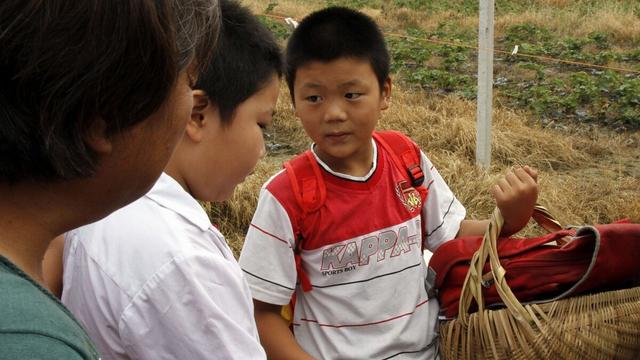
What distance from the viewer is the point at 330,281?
193 cm

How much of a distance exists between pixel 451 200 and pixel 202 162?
983 mm

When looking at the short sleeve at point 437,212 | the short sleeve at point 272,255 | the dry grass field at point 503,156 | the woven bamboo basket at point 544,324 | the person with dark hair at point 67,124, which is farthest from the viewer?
the dry grass field at point 503,156

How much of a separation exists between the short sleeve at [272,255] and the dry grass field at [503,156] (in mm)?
2101

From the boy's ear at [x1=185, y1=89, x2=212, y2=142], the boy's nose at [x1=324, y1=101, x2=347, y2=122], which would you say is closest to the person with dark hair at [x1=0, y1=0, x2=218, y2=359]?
the boy's ear at [x1=185, y1=89, x2=212, y2=142]

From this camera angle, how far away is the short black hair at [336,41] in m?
2.00

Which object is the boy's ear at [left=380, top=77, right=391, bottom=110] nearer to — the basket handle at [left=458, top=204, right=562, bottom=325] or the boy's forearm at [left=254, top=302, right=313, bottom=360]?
the basket handle at [left=458, top=204, right=562, bottom=325]

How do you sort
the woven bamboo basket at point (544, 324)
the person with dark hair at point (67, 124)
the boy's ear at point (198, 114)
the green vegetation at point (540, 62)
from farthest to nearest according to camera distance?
the green vegetation at point (540, 62) → the woven bamboo basket at point (544, 324) → the boy's ear at point (198, 114) → the person with dark hair at point (67, 124)

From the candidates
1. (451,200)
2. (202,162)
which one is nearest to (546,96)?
(451,200)

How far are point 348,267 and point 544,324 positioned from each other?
0.52 metres

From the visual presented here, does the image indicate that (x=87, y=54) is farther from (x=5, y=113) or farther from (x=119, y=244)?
(x=119, y=244)

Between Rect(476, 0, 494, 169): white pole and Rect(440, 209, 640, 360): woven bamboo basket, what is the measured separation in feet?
9.41

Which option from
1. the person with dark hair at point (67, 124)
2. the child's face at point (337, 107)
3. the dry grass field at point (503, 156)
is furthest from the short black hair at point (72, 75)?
the dry grass field at point (503, 156)

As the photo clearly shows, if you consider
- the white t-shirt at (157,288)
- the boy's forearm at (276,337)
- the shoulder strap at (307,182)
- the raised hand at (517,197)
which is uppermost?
the white t-shirt at (157,288)

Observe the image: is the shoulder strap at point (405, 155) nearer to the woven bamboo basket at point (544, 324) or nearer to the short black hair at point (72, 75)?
the woven bamboo basket at point (544, 324)
